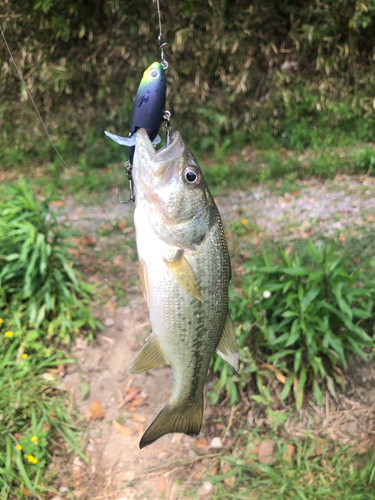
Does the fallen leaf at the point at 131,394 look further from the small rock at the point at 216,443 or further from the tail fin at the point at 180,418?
the tail fin at the point at 180,418

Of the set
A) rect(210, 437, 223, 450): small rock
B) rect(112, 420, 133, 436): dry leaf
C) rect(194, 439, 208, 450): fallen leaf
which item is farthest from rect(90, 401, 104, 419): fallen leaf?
rect(210, 437, 223, 450): small rock

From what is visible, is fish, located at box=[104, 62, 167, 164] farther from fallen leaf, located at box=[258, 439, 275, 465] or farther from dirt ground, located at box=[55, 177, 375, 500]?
fallen leaf, located at box=[258, 439, 275, 465]

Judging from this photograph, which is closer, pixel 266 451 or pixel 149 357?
Result: pixel 149 357

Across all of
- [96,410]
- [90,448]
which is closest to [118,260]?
[96,410]

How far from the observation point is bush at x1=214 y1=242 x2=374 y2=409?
2.61 m

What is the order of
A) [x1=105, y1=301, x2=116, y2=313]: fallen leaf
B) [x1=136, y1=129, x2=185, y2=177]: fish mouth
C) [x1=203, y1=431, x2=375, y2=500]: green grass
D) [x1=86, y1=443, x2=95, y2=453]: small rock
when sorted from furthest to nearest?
[x1=105, y1=301, x2=116, y2=313]: fallen leaf → [x1=86, y1=443, x2=95, y2=453]: small rock → [x1=203, y1=431, x2=375, y2=500]: green grass → [x1=136, y1=129, x2=185, y2=177]: fish mouth

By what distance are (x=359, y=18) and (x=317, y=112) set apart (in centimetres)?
135

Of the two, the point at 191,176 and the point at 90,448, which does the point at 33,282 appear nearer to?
the point at 90,448

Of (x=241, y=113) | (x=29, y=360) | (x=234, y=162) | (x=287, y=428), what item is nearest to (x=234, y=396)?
(x=287, y=428)

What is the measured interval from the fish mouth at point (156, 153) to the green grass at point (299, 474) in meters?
2.26

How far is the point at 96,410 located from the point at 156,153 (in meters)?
2.45

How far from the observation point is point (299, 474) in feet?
7.93

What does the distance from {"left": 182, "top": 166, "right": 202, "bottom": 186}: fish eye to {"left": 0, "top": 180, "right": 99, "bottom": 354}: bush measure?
79.8 inches

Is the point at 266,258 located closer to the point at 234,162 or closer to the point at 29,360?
the point at 29,360
